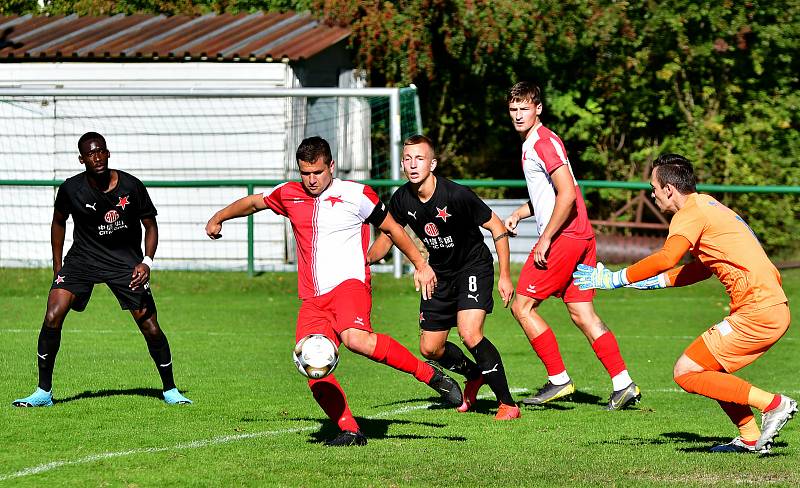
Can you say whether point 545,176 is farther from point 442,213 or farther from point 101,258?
point 101,258

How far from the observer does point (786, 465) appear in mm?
6645

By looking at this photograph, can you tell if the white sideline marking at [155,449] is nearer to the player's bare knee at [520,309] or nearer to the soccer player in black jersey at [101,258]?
the player's bare knee at [520,309]

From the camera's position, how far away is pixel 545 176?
8781 mm

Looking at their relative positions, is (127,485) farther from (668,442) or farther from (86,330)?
(86,330)

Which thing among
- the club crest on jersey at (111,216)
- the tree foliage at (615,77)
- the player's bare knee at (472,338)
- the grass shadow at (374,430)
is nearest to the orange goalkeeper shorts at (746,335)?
the grass shadow at (374,430)

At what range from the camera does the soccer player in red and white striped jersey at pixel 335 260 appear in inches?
290

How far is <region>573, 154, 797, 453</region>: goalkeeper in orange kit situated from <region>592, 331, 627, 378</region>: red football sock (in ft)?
5.63

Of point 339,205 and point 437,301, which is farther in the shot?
point 437,301

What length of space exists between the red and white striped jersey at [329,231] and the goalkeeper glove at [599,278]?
4.46 ft

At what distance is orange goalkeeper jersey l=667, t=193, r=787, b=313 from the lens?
6.88 meters

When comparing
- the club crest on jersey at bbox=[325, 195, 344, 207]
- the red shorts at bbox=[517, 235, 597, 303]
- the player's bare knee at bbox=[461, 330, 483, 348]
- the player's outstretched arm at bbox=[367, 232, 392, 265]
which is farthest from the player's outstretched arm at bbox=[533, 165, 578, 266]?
the club crest on jersey at bbox=[325, 195, 344, 207]

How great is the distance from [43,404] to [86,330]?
488cm

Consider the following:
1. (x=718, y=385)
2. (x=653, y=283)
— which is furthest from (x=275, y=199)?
(x=718, y=385)

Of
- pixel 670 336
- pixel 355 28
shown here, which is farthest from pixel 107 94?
pixel 670 336
